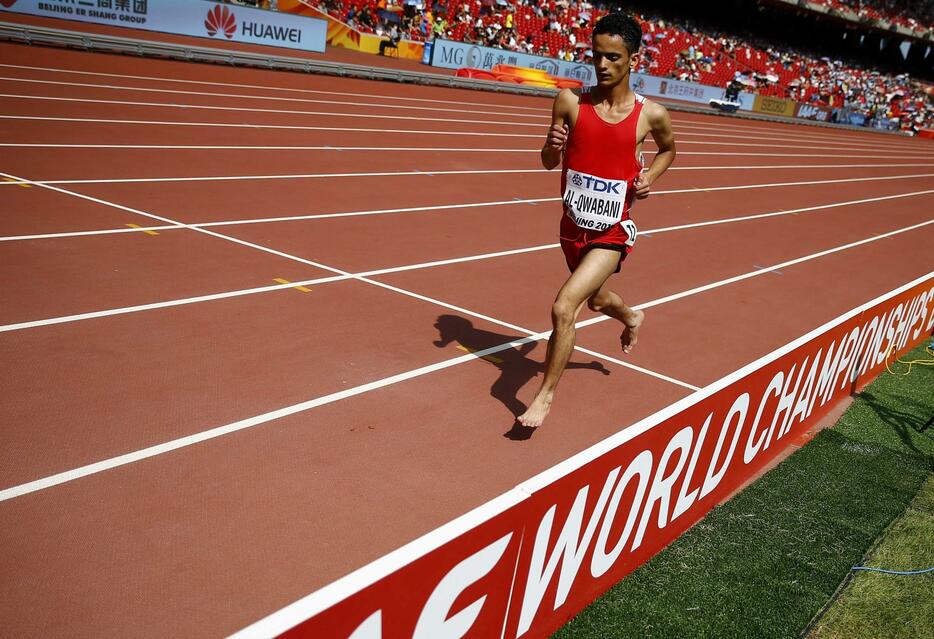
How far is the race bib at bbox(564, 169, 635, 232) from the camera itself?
185 inches

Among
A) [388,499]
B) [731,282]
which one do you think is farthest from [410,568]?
[731,282]

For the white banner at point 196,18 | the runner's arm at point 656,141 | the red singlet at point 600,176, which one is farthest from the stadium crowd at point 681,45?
the red singlet at point 600,176

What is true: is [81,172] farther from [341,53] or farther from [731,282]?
[341,53]

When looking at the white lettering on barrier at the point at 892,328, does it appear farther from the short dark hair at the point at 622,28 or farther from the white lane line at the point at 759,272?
the short dark hair at the point at 622,28

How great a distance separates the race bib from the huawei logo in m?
20.4

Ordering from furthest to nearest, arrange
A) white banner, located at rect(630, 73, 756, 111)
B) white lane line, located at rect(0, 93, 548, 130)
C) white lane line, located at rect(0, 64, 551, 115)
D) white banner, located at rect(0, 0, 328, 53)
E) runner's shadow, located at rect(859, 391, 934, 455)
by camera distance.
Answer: white banner, located at rect(630, 73, 756, 111)
white banner, located at rect(0, 0, 328, 53)
white lane line, located at rect(0, 64, 551, 115)
white lane line, located at rect(0, 93, 548, 130)
runner's shadow, located at rect(859, 391, 934, 455)

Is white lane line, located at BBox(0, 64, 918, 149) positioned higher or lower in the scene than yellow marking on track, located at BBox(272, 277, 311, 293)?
higher

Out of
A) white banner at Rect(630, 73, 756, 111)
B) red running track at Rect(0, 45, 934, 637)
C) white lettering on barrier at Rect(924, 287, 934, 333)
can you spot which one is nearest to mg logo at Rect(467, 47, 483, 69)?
white banner at Rect(630, 73, 756, 111)

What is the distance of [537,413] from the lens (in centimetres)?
457

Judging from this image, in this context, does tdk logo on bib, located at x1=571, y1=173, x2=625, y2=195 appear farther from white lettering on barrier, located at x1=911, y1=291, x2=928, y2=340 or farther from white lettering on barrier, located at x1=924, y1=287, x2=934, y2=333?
white lettering on barrier, located at x1=924, y1=287, x2=934, y2=333

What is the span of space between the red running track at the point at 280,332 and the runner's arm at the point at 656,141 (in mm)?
1512

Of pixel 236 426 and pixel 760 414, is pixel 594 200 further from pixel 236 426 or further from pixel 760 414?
pixel 236 426

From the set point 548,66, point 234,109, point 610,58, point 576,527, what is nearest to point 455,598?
point 576,527

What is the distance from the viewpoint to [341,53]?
27.6 meters
